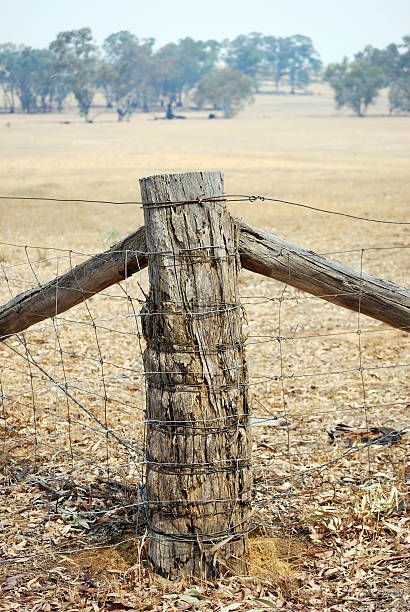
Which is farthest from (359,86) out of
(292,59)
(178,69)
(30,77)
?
(292,59)

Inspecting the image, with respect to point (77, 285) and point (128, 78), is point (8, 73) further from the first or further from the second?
point (77, 285)

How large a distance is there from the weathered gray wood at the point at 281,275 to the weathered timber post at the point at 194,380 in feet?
0.44

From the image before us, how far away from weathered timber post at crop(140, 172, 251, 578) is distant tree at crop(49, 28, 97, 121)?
94303 mm

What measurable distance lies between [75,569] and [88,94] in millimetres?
96588

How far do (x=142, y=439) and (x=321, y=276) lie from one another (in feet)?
7.10

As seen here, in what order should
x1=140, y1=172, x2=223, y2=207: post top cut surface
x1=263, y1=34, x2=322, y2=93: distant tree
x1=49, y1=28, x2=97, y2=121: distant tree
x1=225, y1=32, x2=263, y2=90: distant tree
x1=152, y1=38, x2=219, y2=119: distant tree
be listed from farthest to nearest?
x1=263, y1=34, x2=322, y2=93: distant tree → x1=225, y1=32, x2=263, y2=90: distant tree → x1=152, y1=38, x2=219, y2=119: distant tree → x1=49, y1=28, x2=97, y2=121: distant tree → x1=140, y1=172, x2=223, y2=207: post top cut surface

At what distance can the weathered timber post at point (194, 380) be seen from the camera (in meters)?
3.29

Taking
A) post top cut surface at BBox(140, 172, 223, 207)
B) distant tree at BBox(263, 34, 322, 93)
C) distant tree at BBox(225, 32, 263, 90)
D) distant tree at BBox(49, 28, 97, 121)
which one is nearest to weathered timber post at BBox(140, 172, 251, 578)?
post top cut surface at BBox(140, 172, 223, 207)

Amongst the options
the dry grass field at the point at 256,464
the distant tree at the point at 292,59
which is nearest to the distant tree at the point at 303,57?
the distant tree at the point at 292,59

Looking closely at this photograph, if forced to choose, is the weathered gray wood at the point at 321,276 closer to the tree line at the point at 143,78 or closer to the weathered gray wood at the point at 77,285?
the weathered gray wood at the point at 77,285

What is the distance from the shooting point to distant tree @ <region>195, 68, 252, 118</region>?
99.8 meters

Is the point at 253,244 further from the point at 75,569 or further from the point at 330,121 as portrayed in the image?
the point at 330,121

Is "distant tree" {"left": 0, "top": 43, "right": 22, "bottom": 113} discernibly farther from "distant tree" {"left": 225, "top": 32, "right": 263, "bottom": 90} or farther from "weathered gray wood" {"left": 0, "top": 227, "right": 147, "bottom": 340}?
"weathered gray wood" {"left": 0, "top": 227, "right": 147, "bottom": 340}

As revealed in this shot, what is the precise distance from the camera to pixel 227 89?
100188mm
